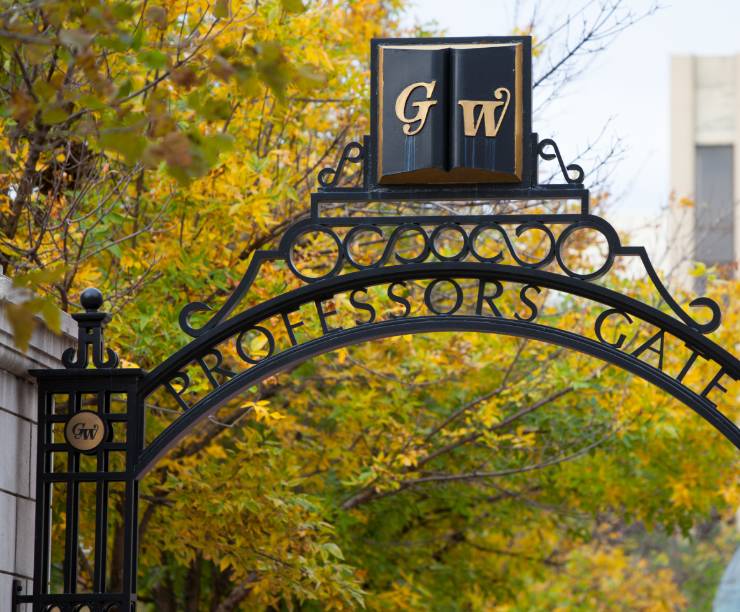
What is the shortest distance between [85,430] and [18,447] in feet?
1.14

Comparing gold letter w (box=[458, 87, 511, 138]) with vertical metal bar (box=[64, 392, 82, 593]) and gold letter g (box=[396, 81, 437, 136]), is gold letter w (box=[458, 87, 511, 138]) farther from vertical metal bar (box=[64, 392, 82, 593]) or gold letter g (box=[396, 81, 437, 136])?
vertical metal bar (box=[64, 392, 82, 593])

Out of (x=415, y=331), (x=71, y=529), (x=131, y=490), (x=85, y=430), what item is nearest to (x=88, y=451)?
(x=85, y=430)

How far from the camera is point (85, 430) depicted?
7.66 meters

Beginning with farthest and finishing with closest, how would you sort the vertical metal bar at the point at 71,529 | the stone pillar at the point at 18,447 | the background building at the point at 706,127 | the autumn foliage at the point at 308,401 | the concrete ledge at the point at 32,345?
1. the background building at the point at 706,127
2. the autumn foliage at the point at 308,401
3. the vertical metal bar at the point at 71,529
4. the stone pillar at the point at 18,447
5. the concrete ledge at the point at 32,345

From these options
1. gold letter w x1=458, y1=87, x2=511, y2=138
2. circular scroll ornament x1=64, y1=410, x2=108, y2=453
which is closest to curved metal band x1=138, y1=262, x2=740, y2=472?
circular scroll ornament x1=64, y1=410, x2=108, y2=453

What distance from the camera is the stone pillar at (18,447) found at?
7266 mm

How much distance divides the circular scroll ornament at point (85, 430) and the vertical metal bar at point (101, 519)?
8 cm

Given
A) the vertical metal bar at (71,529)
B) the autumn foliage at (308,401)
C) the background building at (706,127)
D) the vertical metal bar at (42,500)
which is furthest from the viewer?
the background building at (706,127)

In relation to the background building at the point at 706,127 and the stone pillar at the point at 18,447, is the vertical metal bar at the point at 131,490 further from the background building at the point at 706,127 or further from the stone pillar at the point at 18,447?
the background building at the point at 706,127

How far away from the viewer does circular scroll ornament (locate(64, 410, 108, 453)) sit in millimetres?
7641

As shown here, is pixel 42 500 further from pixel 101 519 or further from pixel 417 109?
pixel 417 109

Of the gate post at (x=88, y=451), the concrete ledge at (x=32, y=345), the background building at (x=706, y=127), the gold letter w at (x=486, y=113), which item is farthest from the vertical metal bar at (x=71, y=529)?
the background building at (x=706, y=127)

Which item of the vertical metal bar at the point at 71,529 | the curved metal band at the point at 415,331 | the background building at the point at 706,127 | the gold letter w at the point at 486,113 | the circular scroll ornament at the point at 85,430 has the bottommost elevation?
the vertical metal bar at the point at 71,529

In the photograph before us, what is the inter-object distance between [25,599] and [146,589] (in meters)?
7.70
